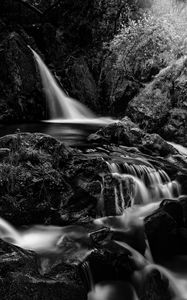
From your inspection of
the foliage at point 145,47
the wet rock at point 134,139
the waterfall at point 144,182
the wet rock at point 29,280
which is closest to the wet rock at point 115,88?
the foliage at point 145,47

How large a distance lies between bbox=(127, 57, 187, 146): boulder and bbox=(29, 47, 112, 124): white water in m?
2.13

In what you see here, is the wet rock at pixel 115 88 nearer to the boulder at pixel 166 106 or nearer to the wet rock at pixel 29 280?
the boulder at pixel 166 106

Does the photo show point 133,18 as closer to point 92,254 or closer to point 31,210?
point 31,210

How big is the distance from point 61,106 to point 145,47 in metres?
4.63

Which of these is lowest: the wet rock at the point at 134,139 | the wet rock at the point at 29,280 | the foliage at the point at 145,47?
the wet rock at the point at 29,280

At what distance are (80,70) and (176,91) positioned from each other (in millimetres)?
5766

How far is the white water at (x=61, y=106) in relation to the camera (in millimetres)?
15234

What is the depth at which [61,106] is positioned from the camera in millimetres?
15711

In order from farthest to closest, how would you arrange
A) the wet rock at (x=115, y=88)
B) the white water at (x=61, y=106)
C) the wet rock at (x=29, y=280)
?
the wet rock at (x=115, y=88) → the white water at (x=61, y=106) → the wet rock at (x=29, y=280)

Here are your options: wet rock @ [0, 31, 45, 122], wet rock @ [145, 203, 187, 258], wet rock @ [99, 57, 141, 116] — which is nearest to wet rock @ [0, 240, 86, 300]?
wet rock @ [145, 203, 187, 258]

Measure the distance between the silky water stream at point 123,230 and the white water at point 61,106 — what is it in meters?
7.03

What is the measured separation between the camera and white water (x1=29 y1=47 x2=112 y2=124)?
1523cm

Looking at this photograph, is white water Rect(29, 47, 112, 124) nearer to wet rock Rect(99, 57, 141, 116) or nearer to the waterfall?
wet rock Rect(99, 57, 141, 116)

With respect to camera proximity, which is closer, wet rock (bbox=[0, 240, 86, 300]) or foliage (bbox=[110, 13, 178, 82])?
wet rock (bbox=[0, 240, 86, 300])
